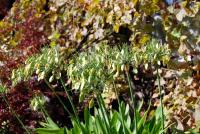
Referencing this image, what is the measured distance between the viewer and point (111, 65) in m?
2.81

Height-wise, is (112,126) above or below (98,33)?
below

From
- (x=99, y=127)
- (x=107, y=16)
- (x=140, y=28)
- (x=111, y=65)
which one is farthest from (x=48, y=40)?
(x=111, y=65)

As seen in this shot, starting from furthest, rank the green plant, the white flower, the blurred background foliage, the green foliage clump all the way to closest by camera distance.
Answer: the white flower < the green plant < the blurred background foliage < the green foliage clump

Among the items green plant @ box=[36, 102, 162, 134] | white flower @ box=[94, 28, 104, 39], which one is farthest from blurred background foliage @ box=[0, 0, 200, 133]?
green plant @ box=[36, 102, 162, 134]

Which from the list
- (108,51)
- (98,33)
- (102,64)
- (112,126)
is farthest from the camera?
(98,33)

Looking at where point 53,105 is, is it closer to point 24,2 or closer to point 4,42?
point 4,42

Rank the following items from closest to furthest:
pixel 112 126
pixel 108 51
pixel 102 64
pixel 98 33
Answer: pixel 102 64
pixel 108 51
pixel 112 126
pixel 98 33

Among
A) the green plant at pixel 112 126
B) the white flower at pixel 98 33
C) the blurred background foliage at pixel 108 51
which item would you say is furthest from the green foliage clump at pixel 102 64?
the white flower at pixel 98 33

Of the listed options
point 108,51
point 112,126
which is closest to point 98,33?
point 112,126

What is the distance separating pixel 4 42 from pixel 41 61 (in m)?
3.32

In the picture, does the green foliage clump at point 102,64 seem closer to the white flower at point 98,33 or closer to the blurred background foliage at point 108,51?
the blurred background foliage at point 108,51

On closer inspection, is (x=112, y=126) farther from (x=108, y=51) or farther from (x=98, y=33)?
(x=98, y=33)

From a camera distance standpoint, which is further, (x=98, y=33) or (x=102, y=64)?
(x=98, y=33)

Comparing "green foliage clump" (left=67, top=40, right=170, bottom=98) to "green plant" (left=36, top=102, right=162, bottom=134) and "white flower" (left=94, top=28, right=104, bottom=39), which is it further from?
"white flower" (left=94, top=28, right=104, bottom=39)
